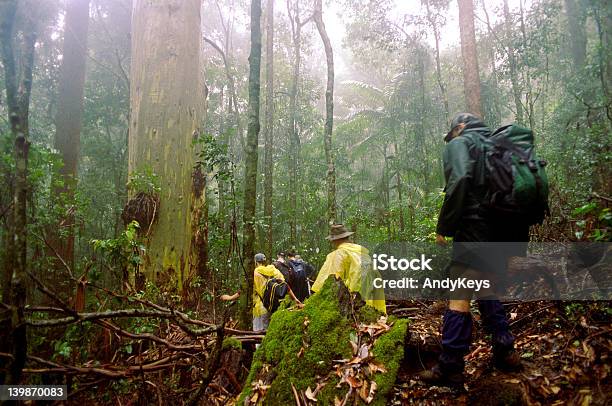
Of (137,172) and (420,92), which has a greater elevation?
(420,92)

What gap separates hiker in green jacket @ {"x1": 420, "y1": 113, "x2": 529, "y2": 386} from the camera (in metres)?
2.70

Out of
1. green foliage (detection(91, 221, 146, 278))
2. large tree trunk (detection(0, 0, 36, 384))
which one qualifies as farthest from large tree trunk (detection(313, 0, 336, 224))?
large tree trunk (detection(0, 0, 36, 384))

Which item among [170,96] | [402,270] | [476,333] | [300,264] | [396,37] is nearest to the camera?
[476,333]

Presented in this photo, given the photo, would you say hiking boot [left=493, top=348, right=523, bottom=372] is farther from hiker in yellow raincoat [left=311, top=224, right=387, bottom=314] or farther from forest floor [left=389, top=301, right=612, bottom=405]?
hiker in yellow raincoat [left=311, top=224, right=387, bottom=314]

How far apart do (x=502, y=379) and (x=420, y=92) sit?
14.7 metres

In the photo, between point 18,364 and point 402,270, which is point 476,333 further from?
point 18,364

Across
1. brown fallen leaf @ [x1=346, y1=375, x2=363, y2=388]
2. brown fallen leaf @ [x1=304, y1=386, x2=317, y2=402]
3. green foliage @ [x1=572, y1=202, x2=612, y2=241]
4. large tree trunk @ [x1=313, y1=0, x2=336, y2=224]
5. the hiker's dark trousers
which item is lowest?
brown fallen leaf @ [x1=304, y1=386, x2=317, y2=402]

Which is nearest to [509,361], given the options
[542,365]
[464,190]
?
[542,365]

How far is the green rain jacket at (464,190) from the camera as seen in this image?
8.98 ft

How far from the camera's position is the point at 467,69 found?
29.2 feet

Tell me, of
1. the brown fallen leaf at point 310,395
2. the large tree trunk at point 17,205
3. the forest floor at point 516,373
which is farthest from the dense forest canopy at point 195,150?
the brown fallen leaf at point 310,395

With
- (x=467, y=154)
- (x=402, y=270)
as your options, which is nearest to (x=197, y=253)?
(x=402, y=270)

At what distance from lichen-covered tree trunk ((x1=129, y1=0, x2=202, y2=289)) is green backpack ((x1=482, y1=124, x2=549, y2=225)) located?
3839 mm

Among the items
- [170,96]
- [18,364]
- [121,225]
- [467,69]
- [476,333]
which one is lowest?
[476,333]
